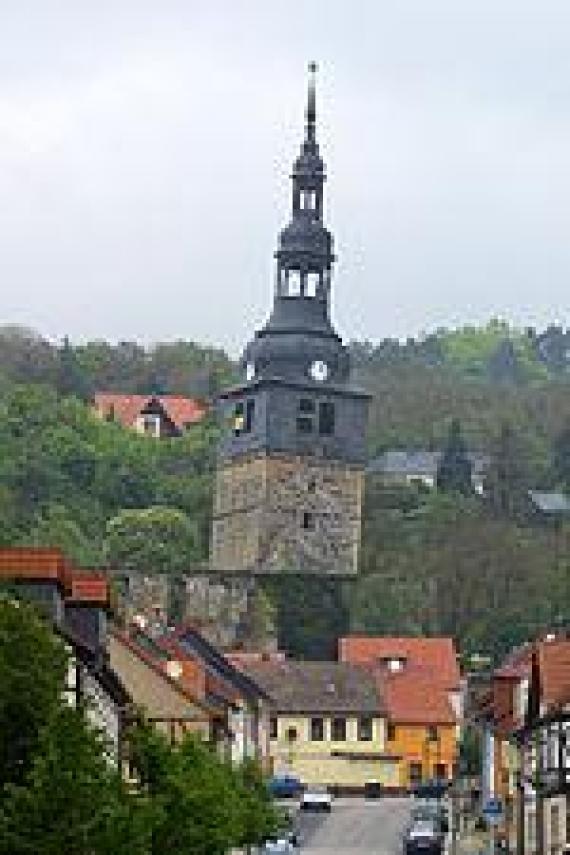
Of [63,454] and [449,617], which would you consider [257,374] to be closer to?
[449,617]

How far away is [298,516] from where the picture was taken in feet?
441

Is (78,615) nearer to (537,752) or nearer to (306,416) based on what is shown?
(537,752)

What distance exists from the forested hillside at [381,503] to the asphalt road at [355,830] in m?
26.8

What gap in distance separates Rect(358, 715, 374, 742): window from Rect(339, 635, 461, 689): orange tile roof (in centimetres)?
315

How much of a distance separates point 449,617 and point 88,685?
3385 inches

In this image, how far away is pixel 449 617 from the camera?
13188cm

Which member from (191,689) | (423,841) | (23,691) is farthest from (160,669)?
(23,691)

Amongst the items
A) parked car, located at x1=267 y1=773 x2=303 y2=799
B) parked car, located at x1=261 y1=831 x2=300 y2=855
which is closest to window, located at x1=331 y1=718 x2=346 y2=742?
parked car, located at x1=267 y1=773 x2=303 y2=799

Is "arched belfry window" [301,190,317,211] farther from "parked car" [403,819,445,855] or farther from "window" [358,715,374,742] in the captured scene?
"parked car" [403,819,445,855]

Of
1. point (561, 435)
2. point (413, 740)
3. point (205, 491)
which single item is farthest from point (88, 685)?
point (561, 435)

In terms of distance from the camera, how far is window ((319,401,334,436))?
134 m

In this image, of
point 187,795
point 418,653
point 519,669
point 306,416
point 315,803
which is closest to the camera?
point 187,795

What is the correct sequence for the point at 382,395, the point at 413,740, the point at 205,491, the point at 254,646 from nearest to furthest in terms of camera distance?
the point at 413,740 < the point at 254,646 < the point at 205,491 < the point at 382,395

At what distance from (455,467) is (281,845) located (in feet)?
358
